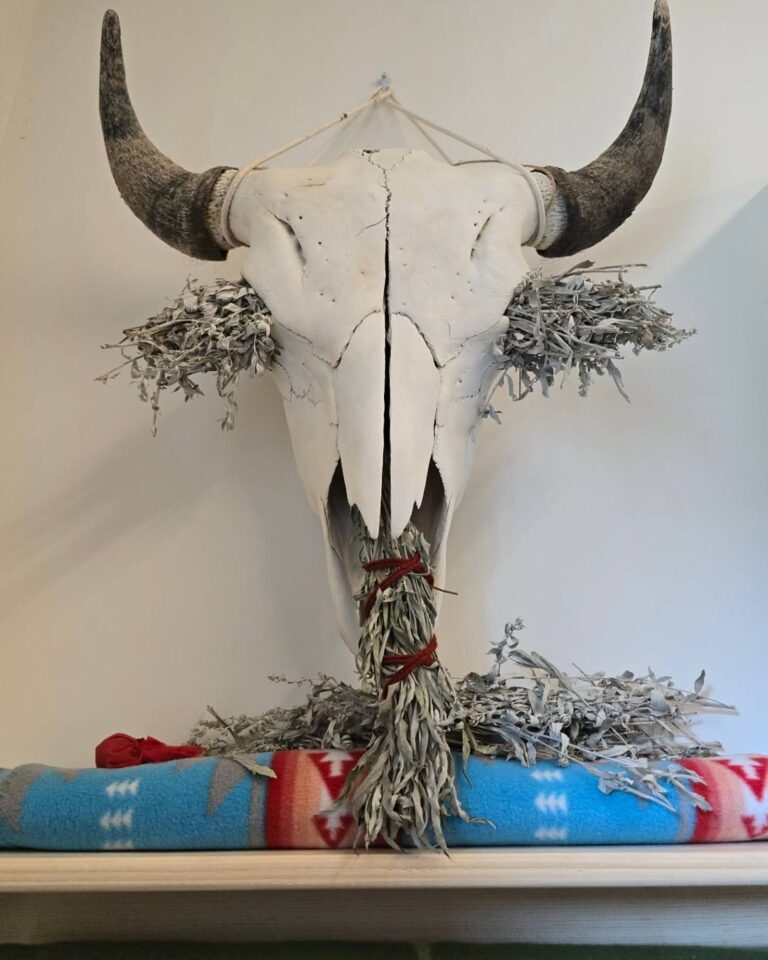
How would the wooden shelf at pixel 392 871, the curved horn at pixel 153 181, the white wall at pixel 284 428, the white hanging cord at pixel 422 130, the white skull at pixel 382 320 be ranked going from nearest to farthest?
the wooden shelf at pixel 392 871
the white skull at pixel 382 320
the curved horn at pixel 153 181
the white wall at pixel 284 428
the white hanging cord at pixel 422 130

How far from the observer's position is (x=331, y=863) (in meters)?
0.55

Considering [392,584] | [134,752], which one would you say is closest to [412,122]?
[392,584]

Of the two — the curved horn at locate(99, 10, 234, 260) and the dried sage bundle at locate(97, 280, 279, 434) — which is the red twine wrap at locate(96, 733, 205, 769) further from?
the curved horn at locate(99, 10, 234, 260)

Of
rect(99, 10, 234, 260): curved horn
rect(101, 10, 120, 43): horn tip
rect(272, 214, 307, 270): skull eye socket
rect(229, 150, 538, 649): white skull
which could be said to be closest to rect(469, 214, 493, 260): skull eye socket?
rect(229, 150, 538, 649): white skull

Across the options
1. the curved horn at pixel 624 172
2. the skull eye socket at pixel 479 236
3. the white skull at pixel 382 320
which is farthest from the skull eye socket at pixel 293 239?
the curved horn at pixel 624 172

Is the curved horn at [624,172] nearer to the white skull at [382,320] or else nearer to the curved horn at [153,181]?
the white skull at [382,320]

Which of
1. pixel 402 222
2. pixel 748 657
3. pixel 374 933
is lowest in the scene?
pixel 374 933

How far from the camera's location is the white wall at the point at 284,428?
902 mm

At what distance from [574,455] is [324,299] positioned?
1.33 feet

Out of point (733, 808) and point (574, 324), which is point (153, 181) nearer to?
point (574, 324)

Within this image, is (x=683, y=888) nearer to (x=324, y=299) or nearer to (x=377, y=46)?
(x=324, y=299)

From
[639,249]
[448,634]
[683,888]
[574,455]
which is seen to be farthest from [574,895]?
[639,249]

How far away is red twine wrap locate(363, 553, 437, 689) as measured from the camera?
2.03ft

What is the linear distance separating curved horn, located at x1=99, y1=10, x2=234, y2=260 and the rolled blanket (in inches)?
19.8
